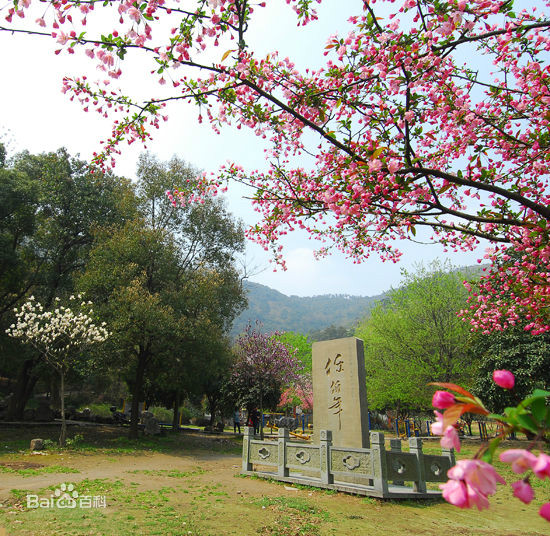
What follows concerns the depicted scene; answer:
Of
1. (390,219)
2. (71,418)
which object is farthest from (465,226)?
(71,418)

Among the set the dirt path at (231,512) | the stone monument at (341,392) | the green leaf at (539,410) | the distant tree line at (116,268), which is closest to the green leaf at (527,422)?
the green leaf at (539,410)

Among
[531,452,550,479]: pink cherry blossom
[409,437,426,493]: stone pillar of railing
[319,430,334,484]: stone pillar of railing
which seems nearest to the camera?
[531,452,550,479]: pink cherry blossom

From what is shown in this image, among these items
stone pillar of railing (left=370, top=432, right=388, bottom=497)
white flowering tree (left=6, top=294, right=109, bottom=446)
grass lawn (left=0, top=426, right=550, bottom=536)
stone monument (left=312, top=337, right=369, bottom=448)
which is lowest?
grass lawn (left=0, top=426, right=550, bottom=536)

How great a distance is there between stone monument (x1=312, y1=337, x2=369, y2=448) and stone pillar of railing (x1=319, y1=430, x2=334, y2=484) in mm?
794

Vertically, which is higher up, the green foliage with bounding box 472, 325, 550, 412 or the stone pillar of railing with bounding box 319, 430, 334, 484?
the green foliage with bounding box 472, 325, 550, 412

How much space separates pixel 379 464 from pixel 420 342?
14.8m

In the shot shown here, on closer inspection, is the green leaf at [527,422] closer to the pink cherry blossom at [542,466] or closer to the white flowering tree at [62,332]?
the pink cherry blossom at [542,466]

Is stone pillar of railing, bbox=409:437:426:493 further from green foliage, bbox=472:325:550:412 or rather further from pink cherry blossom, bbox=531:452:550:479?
green foliage, bbox=472:325:550:412

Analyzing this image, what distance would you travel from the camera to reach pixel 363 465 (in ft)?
25.8

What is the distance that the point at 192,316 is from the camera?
16922 millimetres

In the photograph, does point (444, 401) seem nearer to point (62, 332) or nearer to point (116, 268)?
point (62, 332)

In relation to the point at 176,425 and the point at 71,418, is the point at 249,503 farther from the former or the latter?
the point at 71,418

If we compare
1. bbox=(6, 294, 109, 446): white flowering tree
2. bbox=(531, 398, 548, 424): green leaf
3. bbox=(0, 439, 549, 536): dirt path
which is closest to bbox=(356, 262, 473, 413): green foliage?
bbox=(0, 439, 549, 536): dirt path

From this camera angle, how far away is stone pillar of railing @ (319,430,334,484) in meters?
8.27
